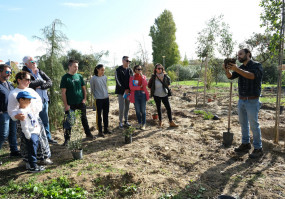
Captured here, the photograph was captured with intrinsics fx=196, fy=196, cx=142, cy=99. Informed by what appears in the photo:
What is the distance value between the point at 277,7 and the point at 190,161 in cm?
376

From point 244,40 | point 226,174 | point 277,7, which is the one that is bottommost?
point 226,174

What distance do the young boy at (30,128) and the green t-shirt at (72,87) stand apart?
1096 mm

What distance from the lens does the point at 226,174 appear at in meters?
3.35

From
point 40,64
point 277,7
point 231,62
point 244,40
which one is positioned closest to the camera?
point 231,62

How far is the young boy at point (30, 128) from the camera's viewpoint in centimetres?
319

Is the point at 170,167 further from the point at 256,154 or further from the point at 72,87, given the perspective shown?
the point at 72,87

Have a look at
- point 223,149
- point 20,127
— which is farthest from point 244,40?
point 20,127

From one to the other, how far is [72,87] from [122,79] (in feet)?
5.26

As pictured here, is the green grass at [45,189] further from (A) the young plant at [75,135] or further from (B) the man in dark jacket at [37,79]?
(B) the man in dark jacket at [37,79]

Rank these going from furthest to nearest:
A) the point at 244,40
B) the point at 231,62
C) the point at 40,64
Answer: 1. the point at 244,40
2. the point at 40,64
3. the point at 231,62

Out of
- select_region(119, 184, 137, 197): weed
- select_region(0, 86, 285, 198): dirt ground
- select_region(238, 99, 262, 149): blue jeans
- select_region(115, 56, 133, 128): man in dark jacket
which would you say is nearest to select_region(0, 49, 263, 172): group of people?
select_region(238, 99, 262, 149): blue jeans

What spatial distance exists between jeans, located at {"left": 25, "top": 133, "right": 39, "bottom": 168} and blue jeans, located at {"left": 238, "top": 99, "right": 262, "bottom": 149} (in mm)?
3902

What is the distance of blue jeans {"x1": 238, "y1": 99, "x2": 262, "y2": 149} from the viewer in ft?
12.3

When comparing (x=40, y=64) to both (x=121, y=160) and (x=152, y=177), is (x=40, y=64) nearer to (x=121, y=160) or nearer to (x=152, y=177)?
(x=121, y=160)
